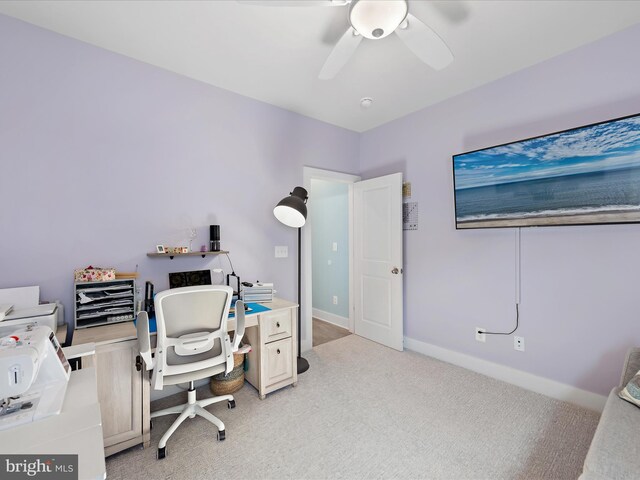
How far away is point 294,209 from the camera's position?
2.39 metres

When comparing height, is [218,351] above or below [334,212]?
below

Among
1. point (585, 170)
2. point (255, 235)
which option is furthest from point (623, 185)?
point (255, 235)

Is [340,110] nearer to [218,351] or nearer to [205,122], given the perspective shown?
[205,122]

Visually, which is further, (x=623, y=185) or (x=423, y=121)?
(x=423, y=121)

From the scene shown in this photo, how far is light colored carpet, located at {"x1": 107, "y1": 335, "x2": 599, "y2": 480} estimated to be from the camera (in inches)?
63.1

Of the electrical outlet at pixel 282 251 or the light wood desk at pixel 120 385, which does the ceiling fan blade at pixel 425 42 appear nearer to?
the electrical outlet at pixel 282 251

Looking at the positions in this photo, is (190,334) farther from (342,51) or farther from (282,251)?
(342,51)

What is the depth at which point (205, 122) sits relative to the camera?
2.56 metres

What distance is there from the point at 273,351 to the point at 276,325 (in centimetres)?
21

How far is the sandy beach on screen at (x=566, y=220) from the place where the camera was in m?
1.86

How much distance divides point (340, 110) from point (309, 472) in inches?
121

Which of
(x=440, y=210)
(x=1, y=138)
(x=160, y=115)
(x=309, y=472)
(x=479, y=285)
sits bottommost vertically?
(x=309, y=472)

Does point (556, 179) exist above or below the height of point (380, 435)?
above

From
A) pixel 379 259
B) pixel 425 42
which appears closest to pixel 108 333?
pixel 425 42
